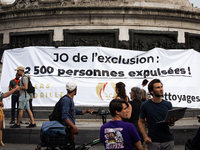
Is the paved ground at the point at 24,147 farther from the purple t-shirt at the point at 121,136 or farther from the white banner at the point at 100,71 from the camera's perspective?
the purple t-shirt at the point at 121,136

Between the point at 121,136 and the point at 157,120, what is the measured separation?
1081 millimetres

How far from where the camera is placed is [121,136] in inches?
133

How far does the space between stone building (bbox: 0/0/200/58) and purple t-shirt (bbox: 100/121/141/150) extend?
320 inches

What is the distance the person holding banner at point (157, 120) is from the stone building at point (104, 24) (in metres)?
7.10

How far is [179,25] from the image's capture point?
40.3ft

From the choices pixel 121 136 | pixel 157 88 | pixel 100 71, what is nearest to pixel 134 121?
pixel 157 88

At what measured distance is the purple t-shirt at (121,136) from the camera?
3387mm

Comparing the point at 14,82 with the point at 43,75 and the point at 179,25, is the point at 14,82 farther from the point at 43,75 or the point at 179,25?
the point at 179,25

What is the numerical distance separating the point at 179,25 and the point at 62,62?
5.20m

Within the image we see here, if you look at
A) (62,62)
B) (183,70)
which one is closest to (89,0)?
(62,62)

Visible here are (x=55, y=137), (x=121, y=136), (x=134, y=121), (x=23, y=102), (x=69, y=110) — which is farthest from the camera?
(x=23, y=102)

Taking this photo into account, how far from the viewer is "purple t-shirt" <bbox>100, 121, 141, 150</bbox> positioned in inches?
133

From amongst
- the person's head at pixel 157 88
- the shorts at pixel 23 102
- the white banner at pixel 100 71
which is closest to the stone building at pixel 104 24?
the white banner at pixel 100 71

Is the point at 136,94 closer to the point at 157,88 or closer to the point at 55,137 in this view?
the point at 157,88
